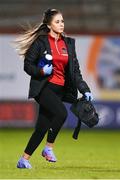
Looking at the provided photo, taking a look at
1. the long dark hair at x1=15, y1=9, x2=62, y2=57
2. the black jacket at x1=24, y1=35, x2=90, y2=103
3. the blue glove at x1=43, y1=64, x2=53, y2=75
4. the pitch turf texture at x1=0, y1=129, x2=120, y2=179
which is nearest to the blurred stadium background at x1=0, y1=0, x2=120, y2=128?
the pitch turf texture at x1=0, y1=129, x2=120, y2=179

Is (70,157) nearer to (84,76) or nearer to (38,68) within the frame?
(38,68)

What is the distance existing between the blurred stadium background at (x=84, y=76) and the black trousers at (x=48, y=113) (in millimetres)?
1795

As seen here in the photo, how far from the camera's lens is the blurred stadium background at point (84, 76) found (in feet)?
46.6

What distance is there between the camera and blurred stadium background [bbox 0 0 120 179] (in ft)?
46.6

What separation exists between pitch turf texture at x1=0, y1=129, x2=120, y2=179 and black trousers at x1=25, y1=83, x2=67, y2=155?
347 millimetres

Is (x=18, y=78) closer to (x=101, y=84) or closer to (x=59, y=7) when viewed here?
(x=101, y=84)

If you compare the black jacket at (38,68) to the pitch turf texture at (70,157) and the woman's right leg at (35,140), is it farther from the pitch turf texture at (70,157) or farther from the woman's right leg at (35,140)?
the pitch turf texture at (70,157)

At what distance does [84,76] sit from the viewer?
18.6 m

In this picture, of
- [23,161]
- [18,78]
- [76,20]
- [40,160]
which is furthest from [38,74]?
[76,20]

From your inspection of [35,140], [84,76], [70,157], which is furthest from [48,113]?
[84,76]

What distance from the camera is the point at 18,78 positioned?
731 inches

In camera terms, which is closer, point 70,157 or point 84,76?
point 70,157

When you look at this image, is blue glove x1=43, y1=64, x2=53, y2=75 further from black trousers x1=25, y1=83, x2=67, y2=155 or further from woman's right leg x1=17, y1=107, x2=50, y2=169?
woman's right leg x1=17, y1=107, x2=50, y2=169

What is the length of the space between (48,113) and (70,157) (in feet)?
7.51
